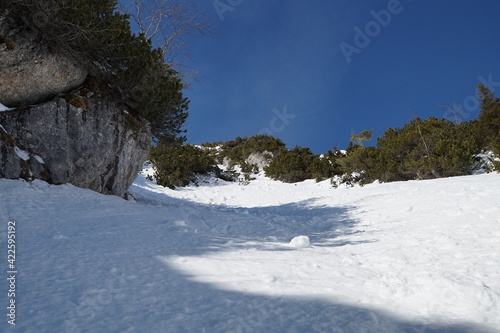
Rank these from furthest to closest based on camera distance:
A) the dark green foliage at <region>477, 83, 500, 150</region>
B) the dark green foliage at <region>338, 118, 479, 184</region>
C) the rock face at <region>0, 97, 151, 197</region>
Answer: the dark green foliage at <region>477, 83, 500, 150</region>
the dark green foliage at <region>338, 118, 479, 184</region>
the rock face at <region>0, 97, 151, 197</region>

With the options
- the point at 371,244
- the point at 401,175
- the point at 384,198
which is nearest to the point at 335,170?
the point at 401,175

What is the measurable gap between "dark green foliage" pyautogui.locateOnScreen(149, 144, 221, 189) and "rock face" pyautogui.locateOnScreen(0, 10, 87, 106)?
Answer: 9430 millimetres

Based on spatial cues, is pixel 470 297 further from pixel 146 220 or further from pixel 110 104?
pixel 110 104

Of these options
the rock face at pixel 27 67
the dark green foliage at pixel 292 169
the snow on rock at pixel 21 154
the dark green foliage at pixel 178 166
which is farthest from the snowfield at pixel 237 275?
the dark green foliage at pixel 292 169

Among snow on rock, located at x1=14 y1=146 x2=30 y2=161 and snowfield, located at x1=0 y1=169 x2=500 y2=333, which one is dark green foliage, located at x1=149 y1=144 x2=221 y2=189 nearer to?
snow on rock, located at x1=14 y1=146 x2=30 y2=161

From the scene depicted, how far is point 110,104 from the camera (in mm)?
7656

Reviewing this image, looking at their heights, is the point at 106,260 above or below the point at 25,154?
below

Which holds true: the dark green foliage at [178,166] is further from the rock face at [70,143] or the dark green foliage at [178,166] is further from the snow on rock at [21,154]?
the snow on rock at [21,154]

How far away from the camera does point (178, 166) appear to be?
1938 cm

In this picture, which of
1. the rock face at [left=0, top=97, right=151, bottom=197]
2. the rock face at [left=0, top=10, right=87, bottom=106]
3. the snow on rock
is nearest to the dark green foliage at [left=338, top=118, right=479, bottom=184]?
the rock face at [left=0, top=97, right=151, bottom=197]

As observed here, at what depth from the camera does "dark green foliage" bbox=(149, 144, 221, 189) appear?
58.6 feet

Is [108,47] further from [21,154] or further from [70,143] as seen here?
[21,154]

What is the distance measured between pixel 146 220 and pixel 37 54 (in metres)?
4.97

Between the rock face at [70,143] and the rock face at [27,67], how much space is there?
42 centimetres
